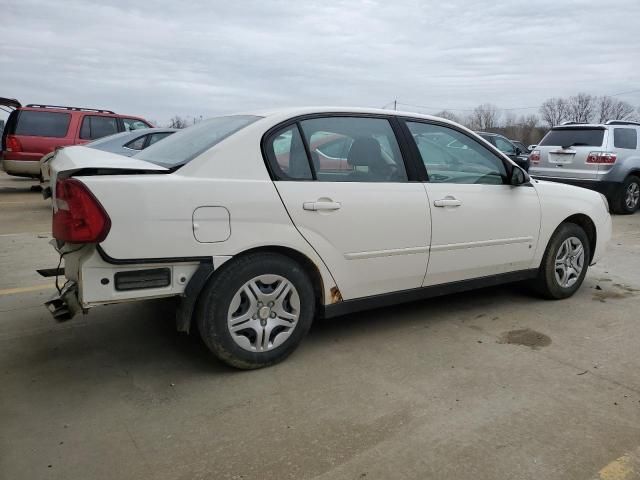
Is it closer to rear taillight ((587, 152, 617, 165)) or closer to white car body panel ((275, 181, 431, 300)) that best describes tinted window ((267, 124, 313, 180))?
white car body panel ((275, 181, 431, 300))

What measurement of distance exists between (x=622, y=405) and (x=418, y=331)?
141 cm

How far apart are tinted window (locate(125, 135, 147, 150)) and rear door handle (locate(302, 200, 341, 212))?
6.08 meters

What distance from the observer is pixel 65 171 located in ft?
9.25

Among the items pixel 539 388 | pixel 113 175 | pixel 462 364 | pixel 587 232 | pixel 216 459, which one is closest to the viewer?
pixel 216 459

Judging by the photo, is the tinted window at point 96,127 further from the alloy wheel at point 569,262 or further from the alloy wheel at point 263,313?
the alloy wheel at point 569,262

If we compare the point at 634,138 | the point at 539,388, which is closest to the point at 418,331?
the point at 539,388

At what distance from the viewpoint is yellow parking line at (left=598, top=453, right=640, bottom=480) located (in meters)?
2.29

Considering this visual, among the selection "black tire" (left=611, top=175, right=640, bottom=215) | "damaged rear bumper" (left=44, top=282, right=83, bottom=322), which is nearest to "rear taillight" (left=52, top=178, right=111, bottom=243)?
"damaged rear bumper" (left=44, top=282, right=83, bottom=322)

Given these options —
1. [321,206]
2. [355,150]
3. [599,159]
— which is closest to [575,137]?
[599,159]

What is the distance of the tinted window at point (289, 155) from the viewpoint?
3.22 metres

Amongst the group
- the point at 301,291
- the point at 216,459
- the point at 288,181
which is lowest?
the point at 216,459

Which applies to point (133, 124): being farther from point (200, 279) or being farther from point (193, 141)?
point (200, 279)

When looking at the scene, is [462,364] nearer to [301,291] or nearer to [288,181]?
[301,291]

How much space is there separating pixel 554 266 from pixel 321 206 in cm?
247
